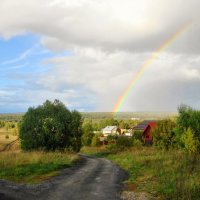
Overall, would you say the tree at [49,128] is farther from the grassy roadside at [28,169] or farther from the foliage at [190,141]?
the grassy roadside at [28,169]

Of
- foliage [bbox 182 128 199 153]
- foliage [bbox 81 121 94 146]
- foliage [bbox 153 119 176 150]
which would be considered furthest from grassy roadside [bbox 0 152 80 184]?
foliage [bbox 81 121 94 146]

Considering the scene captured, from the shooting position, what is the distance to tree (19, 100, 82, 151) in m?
53.7

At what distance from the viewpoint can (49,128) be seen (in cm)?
5416

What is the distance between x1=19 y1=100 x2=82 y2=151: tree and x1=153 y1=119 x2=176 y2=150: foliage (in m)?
13.5

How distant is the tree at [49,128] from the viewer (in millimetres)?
53656

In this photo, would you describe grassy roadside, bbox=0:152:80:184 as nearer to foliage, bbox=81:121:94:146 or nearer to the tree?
the tree

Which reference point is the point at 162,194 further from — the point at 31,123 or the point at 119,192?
the point at 31,123

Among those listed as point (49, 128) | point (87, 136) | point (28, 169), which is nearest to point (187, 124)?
point (49, 128)

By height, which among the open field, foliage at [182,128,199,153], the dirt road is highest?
foliage at [182,128,199,153]

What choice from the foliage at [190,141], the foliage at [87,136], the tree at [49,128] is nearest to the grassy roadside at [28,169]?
the foliage at [190,141]

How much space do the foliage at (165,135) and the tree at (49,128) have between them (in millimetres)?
13470

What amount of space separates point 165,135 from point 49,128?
18.7m

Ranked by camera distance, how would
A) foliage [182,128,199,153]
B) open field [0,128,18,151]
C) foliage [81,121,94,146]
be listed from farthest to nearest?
foliage [81,121,94,146]
open field [0,128,18,151]
foliage [182,128,199,153]

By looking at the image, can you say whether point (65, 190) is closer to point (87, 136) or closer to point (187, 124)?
point (187, 124)
